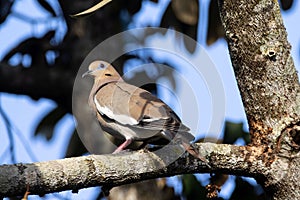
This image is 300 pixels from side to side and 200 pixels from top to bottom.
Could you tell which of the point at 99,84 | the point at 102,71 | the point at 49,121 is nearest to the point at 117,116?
the point at 99,84

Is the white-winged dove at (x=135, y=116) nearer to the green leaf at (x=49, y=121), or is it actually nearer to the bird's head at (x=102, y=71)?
the bird's head at (x=102, y=71)

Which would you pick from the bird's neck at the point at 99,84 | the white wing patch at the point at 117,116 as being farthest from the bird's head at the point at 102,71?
the white wing patch at the point at 117,116

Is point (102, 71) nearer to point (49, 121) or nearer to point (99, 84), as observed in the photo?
point (99, 84)

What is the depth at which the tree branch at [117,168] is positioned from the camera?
2.07 meters

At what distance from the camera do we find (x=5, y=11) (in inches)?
172

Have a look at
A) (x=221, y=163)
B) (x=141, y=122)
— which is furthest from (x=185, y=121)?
(x=221, y=163)

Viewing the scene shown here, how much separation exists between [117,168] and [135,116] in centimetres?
80

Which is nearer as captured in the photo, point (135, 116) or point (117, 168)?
point (117, 168)

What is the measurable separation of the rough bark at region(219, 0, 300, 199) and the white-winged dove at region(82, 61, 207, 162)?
1.03 feet

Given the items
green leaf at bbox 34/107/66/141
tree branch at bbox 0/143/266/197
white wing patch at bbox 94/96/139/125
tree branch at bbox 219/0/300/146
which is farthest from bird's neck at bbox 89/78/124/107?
tree branch at bbox 219/0/300/146

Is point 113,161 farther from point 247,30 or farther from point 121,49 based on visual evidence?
point 121,49

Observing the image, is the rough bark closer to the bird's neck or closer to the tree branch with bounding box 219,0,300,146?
the tree branch with bounding box 219,0,300,146

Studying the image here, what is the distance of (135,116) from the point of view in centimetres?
304

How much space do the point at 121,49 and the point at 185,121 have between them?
1513 millimetres
